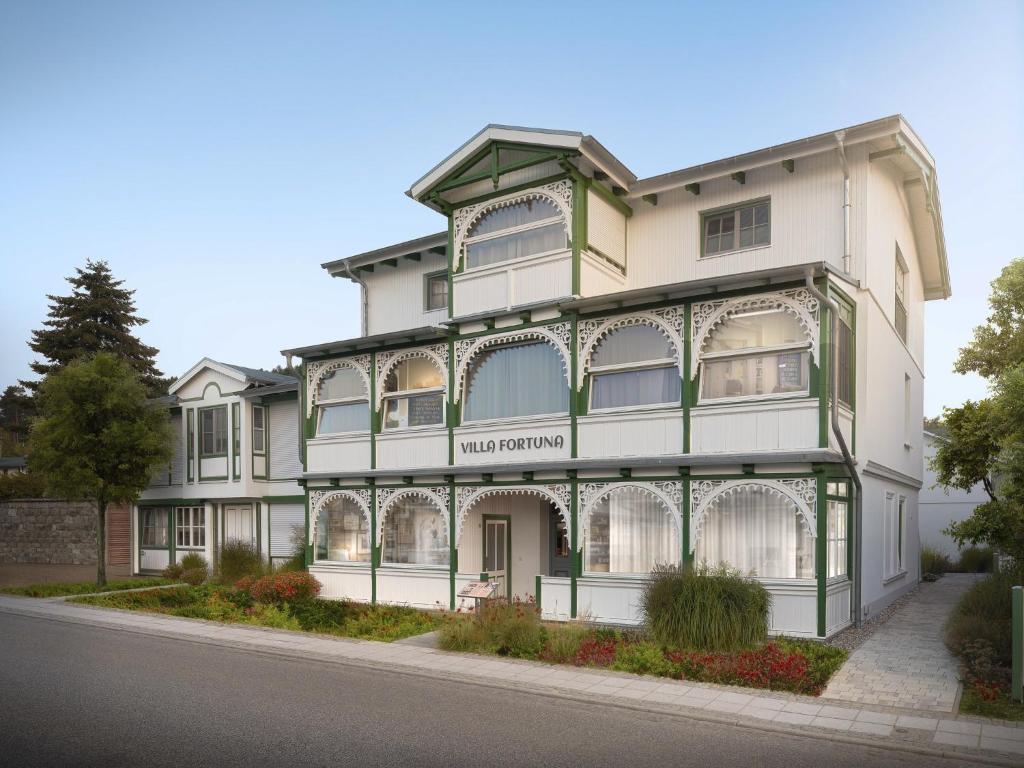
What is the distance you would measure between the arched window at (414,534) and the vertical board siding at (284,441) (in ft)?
21.3

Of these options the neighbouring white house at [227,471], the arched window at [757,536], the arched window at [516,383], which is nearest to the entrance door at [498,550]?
the arched window at [516,383]

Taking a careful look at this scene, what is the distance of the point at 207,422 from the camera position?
Result: 26.6m

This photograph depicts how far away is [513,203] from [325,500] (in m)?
8.50

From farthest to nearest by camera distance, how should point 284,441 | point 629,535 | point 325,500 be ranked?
1. point 284,441
2. point 325,500
3. point 629,535

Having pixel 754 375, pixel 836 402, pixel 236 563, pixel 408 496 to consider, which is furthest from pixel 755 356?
pixel 236 563

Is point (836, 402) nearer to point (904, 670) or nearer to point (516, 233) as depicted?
point (904, 670)

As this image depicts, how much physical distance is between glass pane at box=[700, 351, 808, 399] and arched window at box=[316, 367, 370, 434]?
8.67m

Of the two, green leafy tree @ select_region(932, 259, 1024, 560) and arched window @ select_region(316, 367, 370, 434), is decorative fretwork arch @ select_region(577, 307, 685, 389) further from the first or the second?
arched window @ select_region(316, 367, 370, 434)

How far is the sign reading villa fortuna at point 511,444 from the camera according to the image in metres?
16.4

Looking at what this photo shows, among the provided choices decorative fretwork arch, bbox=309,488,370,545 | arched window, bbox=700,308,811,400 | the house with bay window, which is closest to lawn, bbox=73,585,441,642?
the house with bay window

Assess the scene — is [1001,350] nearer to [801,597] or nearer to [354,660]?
[801,597]

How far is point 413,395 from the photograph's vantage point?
19266 mm

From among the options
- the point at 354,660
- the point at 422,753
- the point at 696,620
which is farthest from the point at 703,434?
the point at 422,753

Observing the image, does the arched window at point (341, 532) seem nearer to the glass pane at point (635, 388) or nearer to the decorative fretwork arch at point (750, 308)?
the glass pane at point (635, 388)
